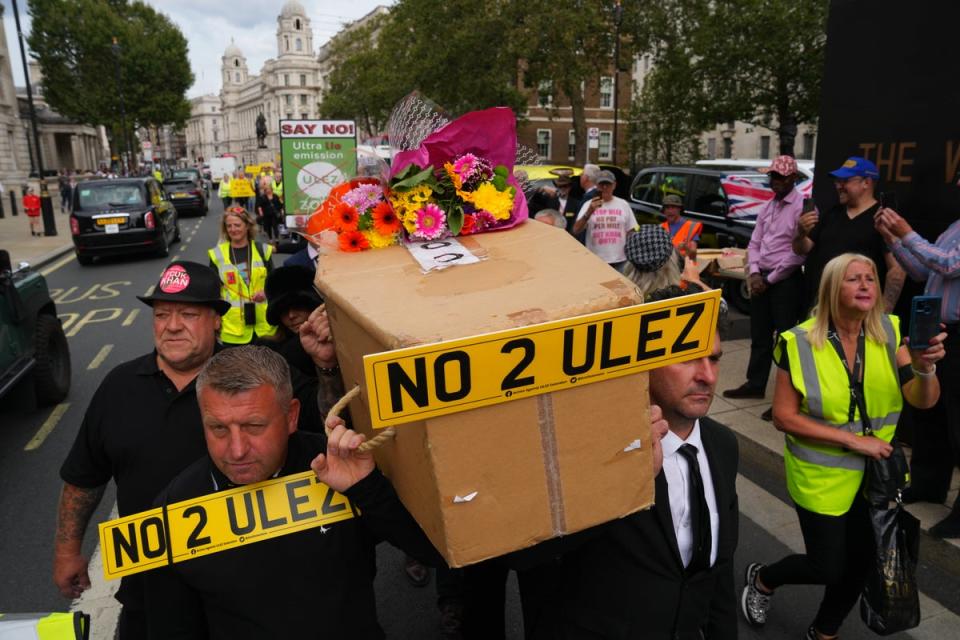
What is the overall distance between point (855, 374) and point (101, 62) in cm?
5724

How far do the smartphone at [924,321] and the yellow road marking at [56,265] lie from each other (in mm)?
17010

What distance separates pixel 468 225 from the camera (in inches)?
73.7

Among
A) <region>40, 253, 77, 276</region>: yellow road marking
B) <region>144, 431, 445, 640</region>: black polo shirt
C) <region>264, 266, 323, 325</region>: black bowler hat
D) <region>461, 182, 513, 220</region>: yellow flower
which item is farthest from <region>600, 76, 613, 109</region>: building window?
<region>144, 431, 445, 640</region>: black polo shirt

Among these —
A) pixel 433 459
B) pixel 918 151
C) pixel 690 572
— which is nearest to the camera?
pixel 433 459

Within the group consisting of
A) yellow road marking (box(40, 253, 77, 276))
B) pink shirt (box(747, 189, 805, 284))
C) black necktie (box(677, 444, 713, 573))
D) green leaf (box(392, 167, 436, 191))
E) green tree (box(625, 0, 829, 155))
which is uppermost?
green tree (box(625, 0, 829, 155))

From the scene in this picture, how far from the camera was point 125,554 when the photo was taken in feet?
5.74

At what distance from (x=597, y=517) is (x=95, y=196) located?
17.4 meters

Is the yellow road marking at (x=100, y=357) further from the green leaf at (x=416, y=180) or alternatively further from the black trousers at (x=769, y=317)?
the green leaf at (x=416, y=180)

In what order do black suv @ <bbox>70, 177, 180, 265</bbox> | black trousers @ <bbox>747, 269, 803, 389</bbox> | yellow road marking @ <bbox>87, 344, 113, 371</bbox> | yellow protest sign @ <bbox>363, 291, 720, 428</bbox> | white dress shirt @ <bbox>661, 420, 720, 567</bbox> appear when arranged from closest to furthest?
yellow protest sign @ <bbox>363, 291, 720, 428</bbox> < white dress shirt @ <bbox>661, 420, 720, 567</bbox> < black trousers @ <bbox>747, 269, 803, 389</bbox> < yellow road marking @ <bbox>87, 344, 113, 371</bbox> < black suv @ <bbox>70, 177, 180, 265</bbox>

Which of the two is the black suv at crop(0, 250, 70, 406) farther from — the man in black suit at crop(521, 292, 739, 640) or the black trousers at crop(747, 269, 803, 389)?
the black trousers at crop(747, 269, 803, 389)

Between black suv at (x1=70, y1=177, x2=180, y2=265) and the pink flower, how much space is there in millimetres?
15893

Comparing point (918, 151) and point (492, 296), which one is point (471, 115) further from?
point (918, 151)

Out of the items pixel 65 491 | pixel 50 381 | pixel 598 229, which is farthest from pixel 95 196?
pixel 65 491

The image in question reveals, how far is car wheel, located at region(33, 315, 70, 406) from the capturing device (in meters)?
6.45
